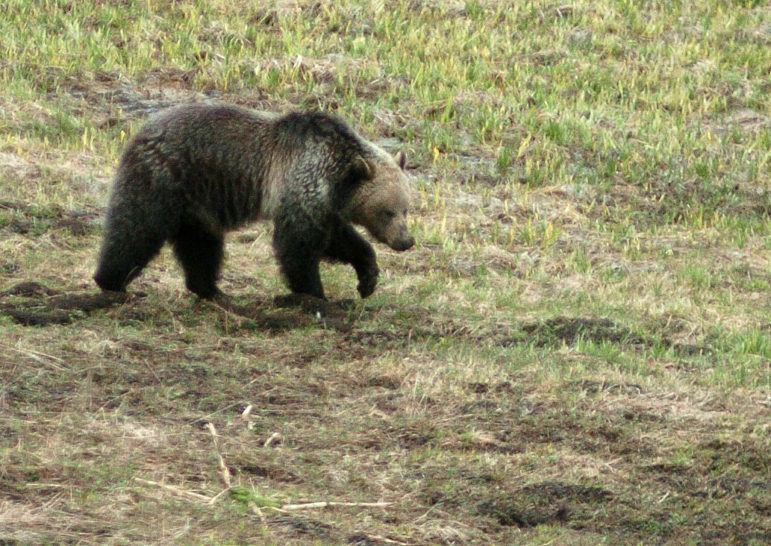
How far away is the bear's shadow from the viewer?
7.66 m

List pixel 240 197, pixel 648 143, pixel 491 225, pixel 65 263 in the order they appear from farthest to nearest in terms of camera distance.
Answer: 1. pixel 648 143
2. pixel 491 225
3. pixel 65 263
4. pixel 240 197

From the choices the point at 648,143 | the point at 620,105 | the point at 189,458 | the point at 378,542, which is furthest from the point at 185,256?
the point at 620,105

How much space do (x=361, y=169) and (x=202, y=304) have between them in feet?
4.69

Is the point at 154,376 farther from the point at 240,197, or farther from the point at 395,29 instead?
the point at 395,29

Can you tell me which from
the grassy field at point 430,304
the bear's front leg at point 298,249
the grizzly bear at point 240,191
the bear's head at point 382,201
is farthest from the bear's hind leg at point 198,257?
the bear's head at point 382,201

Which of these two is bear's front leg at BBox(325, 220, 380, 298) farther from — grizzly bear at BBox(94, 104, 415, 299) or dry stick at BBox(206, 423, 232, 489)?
dry stick at BBox(206, 423, 232, 489)

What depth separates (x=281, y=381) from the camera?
22.5 ft

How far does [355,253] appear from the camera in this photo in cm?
877

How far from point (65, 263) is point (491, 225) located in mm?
3960

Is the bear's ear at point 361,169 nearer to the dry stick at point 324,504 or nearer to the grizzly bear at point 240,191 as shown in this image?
the grizzly bear at point 240,191

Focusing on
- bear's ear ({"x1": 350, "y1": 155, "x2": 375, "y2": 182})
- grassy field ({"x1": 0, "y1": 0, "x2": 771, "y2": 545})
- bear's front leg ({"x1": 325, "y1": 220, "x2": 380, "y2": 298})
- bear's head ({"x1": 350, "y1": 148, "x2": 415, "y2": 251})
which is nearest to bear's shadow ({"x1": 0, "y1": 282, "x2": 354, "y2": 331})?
grassy field ({"x1": 0, "y1": 0, "x2": 771, "y2": 545})

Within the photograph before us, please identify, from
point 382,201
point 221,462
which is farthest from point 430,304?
point 221,462

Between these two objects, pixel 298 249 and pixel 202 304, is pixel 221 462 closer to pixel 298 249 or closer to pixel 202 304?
pixel 298 249

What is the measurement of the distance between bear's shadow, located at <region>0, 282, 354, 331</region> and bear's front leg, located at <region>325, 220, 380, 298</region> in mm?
344
